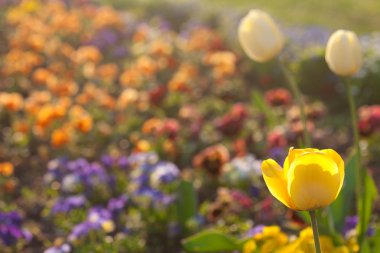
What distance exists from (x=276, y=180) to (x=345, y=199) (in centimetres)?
145

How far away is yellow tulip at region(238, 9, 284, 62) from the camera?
2.62m

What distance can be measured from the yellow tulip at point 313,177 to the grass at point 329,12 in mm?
7655

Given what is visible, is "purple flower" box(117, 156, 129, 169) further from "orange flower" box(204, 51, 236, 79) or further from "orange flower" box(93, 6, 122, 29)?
"orange flower" box(93, 6, 122, 29)

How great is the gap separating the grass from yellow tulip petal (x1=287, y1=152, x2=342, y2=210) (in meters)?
7.66

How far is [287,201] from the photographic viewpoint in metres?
1.75

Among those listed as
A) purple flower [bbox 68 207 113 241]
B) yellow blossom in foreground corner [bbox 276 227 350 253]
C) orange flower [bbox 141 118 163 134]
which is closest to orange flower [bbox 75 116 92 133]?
orange flower [bbox 141 118 163 134]

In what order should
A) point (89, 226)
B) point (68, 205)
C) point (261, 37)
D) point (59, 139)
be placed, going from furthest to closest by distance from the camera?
point (59, 139) → point (68, 205) → point (89, 226) → point (261, 37)

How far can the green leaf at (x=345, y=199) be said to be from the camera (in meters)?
3.09

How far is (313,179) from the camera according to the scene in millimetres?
1682

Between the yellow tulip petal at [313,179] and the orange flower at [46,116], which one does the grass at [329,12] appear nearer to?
the orange flower at [46,116]

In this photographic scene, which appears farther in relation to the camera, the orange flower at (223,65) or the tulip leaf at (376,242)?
the orange flower at (223,65)

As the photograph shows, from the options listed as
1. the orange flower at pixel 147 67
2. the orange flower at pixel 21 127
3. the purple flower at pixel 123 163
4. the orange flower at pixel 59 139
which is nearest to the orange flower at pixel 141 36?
the orange flower at pixel 147 67

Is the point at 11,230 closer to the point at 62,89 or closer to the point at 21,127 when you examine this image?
the point at 21,127

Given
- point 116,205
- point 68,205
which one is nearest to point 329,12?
point 116,205
